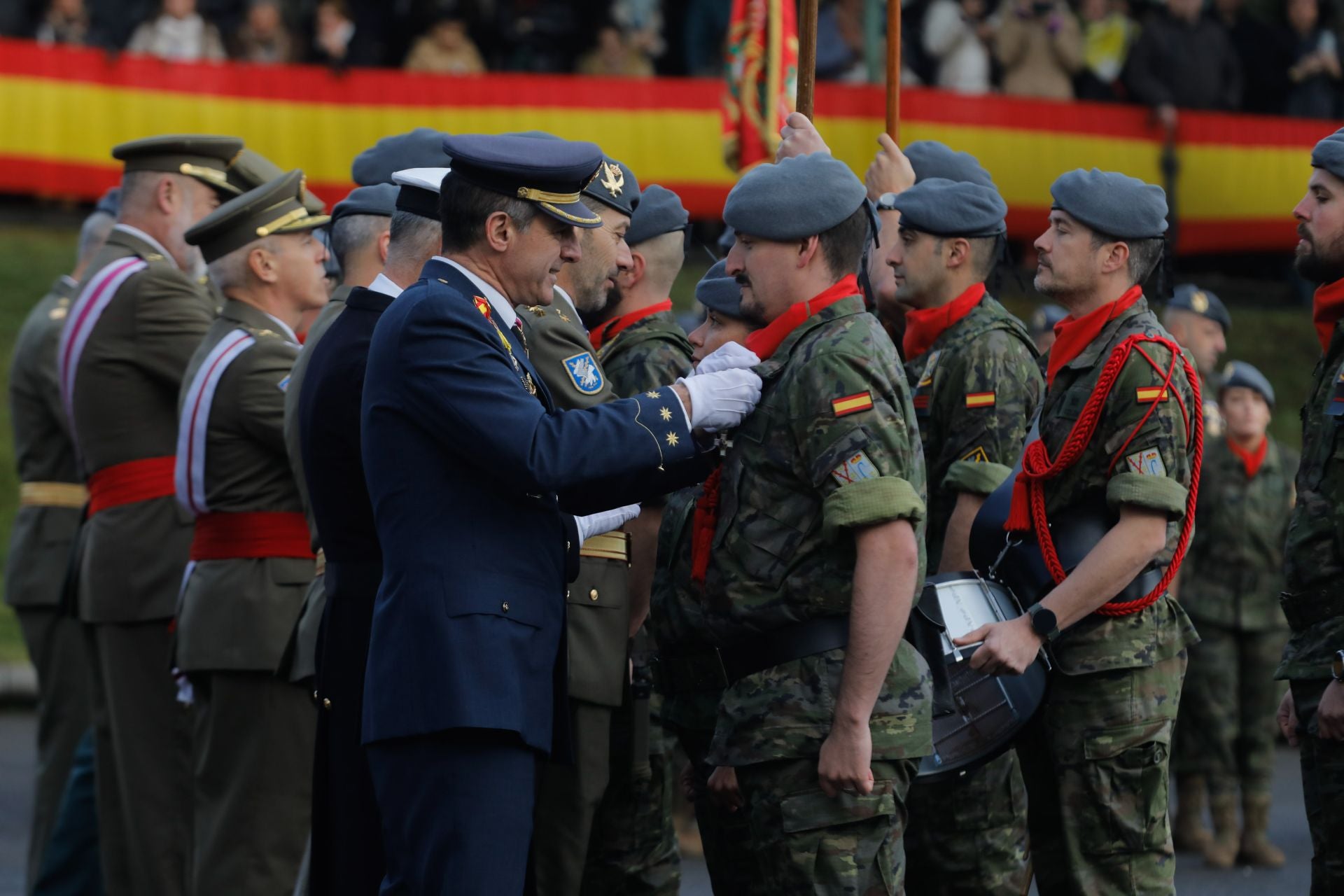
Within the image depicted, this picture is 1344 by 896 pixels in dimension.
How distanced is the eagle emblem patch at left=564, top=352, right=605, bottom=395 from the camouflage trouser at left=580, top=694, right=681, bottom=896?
3.21ft

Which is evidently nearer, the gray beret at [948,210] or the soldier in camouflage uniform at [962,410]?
the soldier in camouflage uniform at [962,410]

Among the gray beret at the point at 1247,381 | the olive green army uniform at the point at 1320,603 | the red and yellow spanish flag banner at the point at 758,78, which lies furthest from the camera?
the gray beret at the point at 1247,381

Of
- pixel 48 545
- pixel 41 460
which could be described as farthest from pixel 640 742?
pixel 41 460

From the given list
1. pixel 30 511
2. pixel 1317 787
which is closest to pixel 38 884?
pixel 30 511

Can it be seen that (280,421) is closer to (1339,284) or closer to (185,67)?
(1339,284)

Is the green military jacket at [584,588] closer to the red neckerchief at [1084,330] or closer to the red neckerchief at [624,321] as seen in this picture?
the red neckerchief at [624,321]

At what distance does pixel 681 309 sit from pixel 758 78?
7474 millimetres

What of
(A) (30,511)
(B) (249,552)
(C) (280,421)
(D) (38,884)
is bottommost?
(D) (38,884)

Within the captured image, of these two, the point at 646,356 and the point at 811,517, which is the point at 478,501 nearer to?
the point at 811,517

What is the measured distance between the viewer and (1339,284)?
4602 millimetres

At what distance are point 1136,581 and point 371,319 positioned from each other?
1.85 metres

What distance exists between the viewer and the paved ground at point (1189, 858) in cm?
763

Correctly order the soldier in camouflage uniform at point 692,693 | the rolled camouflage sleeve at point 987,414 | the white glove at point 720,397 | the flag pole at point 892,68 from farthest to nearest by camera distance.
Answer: the flag pole at point 892,68, the rolled camouflage sleeve at point 987,414, the soldier in camouflage uniform at point 692,693, the white glove at point 720,397

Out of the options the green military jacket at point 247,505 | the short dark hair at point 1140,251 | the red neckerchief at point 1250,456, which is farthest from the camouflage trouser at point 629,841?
the red neckerchief at point 1250,456
